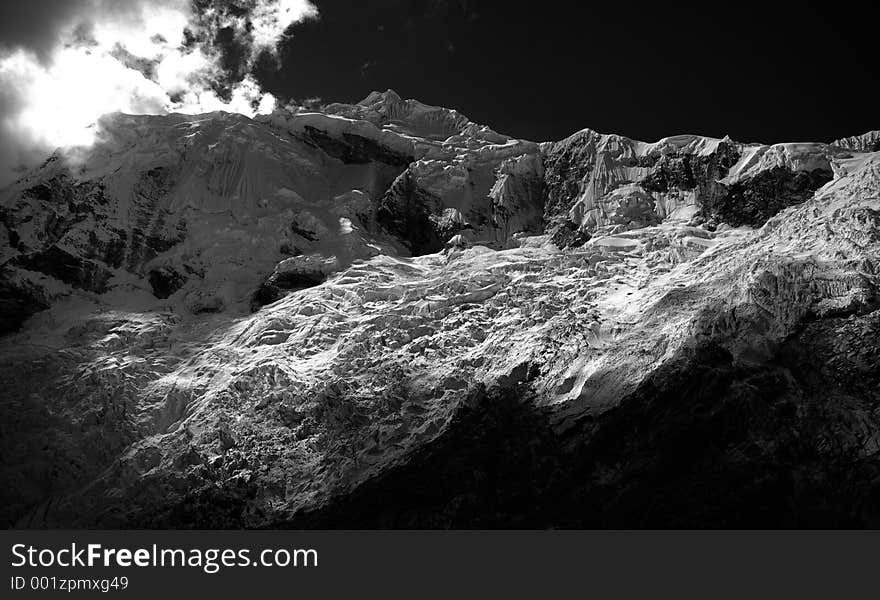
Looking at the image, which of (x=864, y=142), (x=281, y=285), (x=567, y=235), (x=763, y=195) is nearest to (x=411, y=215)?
(x=567, y=235)

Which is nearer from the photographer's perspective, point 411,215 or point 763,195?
point 763,195

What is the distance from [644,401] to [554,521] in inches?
516

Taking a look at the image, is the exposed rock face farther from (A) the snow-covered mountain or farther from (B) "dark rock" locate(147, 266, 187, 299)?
(B) "dark rock" locate(147, 266, 187, 299)

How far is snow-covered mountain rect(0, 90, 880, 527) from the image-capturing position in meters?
85.2

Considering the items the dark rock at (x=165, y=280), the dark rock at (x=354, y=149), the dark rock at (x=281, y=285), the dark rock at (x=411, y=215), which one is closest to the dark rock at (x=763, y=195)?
the dark rock at (x=411, y=215)

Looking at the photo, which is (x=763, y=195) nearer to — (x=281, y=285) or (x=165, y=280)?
(x=281, y=285)

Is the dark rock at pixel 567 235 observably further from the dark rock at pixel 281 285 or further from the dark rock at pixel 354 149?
the dark rock at pixel 354 149

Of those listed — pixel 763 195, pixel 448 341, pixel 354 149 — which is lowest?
pixel 448 341

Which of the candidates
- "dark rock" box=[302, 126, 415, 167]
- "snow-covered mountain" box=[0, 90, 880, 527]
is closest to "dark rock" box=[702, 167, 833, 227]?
"snow-covered mountain" box=[0, 90, 880, 527]

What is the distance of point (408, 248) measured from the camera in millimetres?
136000

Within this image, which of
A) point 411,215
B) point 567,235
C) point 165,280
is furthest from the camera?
point 411,215

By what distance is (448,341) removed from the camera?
10281cm
